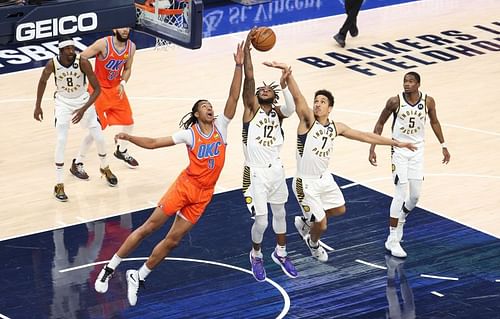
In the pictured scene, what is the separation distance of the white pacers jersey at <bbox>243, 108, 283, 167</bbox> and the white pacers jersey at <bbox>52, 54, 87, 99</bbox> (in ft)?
11.6

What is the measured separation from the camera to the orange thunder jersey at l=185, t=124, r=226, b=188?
39.0ft

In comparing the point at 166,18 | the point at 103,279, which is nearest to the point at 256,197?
the point at 103,279

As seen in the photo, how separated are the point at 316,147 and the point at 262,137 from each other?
2.02 feet

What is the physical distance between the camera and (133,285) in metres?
12.2

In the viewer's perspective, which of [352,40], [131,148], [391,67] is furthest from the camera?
[352,40]

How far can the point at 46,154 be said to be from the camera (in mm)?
16812

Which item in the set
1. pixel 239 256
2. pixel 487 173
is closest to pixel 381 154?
pixel 487 173

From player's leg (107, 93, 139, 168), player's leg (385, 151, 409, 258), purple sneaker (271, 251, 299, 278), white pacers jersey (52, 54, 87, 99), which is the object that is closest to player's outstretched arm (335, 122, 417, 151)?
player's leg (385, 151, 409, 258)

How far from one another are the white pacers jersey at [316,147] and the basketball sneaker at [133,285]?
1959 millimetres

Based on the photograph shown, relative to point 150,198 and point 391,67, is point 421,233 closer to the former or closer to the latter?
point 150,198

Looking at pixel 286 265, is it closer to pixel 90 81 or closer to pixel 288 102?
pixel 288 102

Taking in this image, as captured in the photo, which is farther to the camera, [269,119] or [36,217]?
[36,217]

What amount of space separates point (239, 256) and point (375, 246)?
1.49 metres

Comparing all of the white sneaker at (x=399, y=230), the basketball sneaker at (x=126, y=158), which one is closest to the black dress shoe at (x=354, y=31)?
the basketball sneaker at (x=126, y=158)
